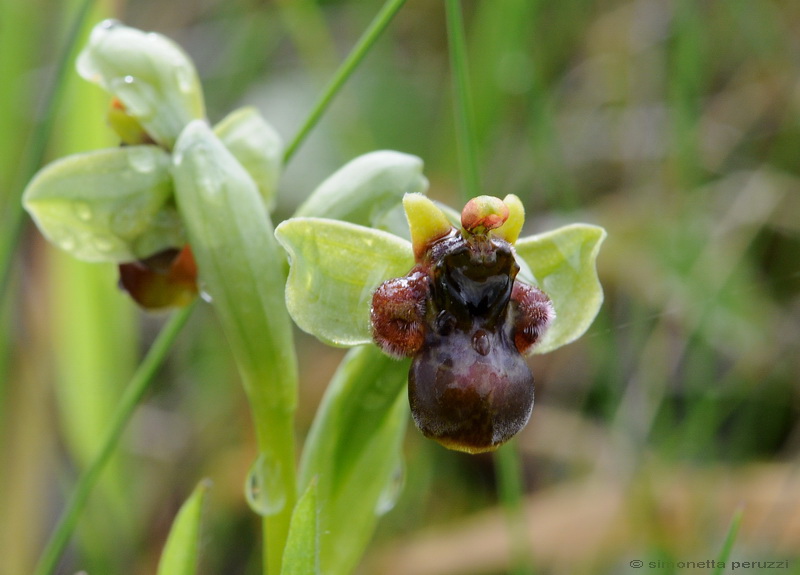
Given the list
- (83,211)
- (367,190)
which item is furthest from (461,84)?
(83,211)

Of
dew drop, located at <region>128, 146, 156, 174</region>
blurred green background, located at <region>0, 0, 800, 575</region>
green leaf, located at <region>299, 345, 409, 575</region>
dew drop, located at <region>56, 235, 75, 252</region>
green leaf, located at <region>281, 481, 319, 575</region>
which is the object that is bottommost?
blurred green background, located at <region>0, 0, 800, 575</region>

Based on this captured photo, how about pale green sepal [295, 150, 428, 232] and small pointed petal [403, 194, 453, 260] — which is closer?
small pointed petal [403, 194, 453, 260]

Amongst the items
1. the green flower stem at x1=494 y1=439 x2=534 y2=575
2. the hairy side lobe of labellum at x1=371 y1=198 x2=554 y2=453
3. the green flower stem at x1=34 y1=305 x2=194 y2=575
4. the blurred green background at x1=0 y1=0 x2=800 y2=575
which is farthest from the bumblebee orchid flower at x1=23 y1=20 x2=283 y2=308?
the green flower stem at x1=494 y1=439 x2=534 y2=575

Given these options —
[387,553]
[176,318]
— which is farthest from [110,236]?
[387,553]

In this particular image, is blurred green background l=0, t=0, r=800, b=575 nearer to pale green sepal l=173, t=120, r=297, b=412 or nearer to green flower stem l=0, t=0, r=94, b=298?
green flower stem l=0, t=0, r=94, b=298

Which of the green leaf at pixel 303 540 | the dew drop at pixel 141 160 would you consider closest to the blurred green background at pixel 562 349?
the dew drop at pixel 141 160

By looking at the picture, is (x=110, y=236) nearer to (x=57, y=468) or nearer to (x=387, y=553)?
(x=387, y=553)

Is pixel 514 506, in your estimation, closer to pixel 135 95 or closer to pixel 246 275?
pixel 246 275
